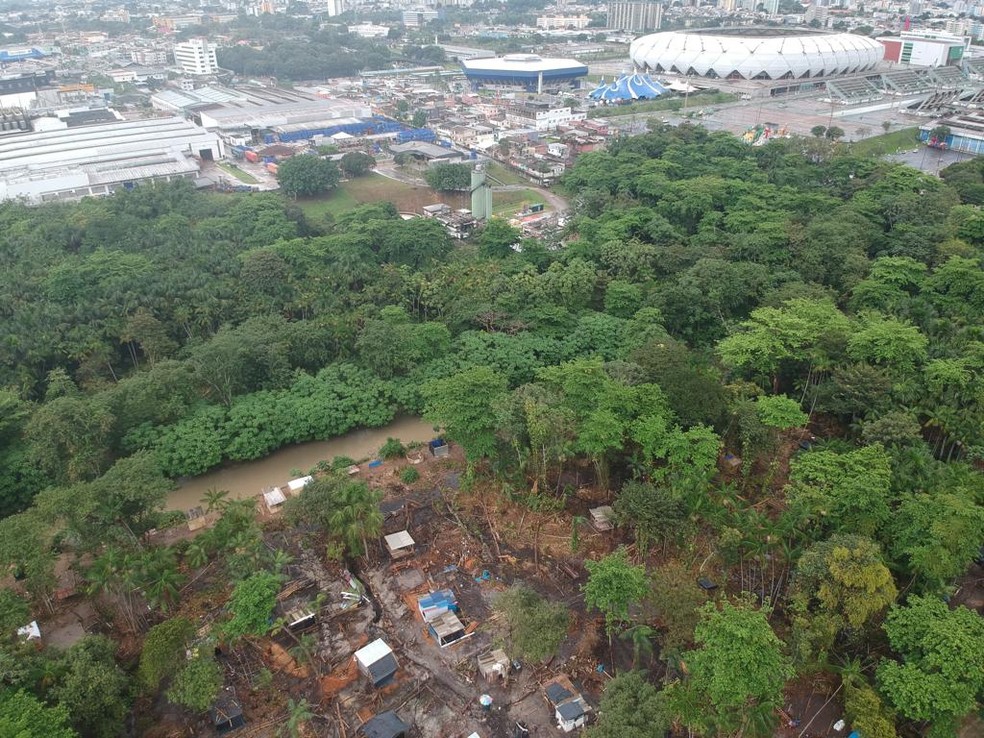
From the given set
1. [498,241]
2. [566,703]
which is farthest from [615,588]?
[498,241]

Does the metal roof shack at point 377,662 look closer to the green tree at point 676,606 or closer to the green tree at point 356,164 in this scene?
the green tree at point 676,606

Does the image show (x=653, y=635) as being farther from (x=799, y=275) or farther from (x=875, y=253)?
(x=875, y=253)

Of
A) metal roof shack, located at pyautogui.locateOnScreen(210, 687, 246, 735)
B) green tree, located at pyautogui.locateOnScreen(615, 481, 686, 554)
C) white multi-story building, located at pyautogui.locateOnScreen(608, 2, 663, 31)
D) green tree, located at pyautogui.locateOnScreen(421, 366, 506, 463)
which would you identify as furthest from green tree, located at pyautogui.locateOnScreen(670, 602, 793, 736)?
white multi-story building, located at pyautogui.locateOnScreen(608, 2, 663, 31)

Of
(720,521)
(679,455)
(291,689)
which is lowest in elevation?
(291,689)

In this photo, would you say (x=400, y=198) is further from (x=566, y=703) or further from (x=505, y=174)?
(x=566, y=703)

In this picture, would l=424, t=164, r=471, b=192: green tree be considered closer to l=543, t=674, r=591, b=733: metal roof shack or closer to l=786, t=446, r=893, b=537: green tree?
l=786, t=446, r=893, b=537: green tree

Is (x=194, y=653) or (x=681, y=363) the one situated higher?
(x=681, y=363)

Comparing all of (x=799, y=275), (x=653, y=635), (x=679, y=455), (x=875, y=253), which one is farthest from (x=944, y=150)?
(x=653, y=635)
